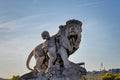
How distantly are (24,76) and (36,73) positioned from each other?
0.64m

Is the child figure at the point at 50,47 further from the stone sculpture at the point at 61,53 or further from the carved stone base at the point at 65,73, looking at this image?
the carved stone base at the point at 65,73

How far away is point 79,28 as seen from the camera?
2030cm

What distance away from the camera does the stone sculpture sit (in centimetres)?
1973

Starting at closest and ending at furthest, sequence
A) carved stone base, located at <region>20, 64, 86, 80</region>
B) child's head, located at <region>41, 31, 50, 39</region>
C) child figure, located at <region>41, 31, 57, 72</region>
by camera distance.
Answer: carved stone base, located at <region>20, 64, 86, 80</region> < child figure, located at <region>41, 31, 57, 72</region> < child's head, located at <region>41, 31, 50, 39</region>

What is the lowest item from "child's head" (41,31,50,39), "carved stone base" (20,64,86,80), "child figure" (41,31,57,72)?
"carved stone base" (20,64,86,80)

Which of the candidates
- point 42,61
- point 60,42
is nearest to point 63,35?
point 60,42

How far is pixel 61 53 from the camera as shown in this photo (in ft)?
66.6

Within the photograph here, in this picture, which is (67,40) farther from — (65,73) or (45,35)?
(65,73)

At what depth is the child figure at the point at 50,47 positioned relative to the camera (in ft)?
66.7

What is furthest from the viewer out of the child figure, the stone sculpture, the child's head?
the child's head

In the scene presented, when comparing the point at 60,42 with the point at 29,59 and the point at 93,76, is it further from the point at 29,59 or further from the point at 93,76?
the point at 93,76

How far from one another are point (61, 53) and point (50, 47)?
0.64 metres

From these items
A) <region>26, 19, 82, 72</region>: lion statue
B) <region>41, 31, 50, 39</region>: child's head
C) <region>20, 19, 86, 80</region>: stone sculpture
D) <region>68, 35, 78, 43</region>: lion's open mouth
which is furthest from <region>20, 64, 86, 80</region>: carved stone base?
<region>41, 31, 50, 39</region>: child's head

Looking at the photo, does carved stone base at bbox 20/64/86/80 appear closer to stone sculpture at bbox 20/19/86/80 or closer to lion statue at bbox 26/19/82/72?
stone sculpture at bbox 20/19/86/80
